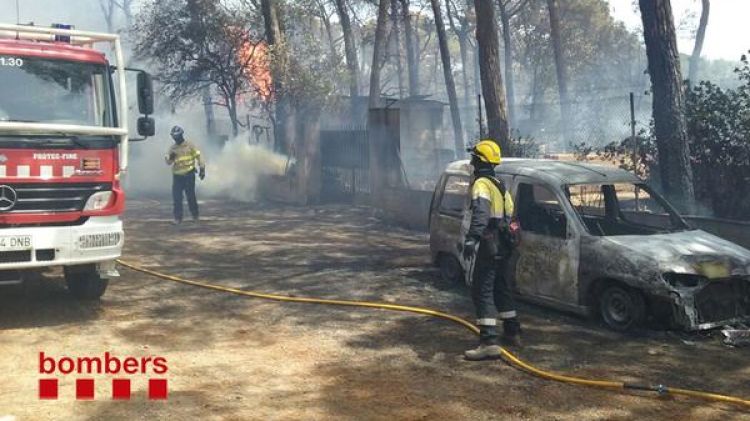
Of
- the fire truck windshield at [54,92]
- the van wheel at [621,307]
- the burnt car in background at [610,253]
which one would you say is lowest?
the van wheel at [621,307]

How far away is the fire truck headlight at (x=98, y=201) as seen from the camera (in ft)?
21.8

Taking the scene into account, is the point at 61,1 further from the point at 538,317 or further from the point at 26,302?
the point at 538,317

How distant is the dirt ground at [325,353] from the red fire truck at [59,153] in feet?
2.46

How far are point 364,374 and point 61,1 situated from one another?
3642 cm

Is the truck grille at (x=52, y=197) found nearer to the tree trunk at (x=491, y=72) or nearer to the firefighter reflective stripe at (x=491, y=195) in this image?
the firefighter reflective stripe at (x=491, y=195)

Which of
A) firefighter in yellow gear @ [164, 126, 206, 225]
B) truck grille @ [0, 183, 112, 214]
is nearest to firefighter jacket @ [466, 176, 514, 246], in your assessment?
truck grille @ [0, 183, 112, 214]

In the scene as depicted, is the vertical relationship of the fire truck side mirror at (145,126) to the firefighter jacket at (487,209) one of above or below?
above

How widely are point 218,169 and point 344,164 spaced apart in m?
6.80

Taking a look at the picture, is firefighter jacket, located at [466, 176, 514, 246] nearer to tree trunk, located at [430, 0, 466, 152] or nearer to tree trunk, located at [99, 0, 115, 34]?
tree trunk, located at [430, 0, 466, 152]

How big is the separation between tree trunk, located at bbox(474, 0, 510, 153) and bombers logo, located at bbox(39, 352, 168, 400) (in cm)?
917

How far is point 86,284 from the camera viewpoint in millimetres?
7449

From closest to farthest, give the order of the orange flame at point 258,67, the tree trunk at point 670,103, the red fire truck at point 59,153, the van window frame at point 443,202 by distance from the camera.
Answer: the red fire truck at point 59,153 < the van window frame at point 443,202 < the tree trunk at point 670,103 < the orange flame at point 258,67

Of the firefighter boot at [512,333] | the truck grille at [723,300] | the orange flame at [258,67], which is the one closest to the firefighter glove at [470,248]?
the firefighter boot at [512,333]

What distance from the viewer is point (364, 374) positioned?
5.30 metres
